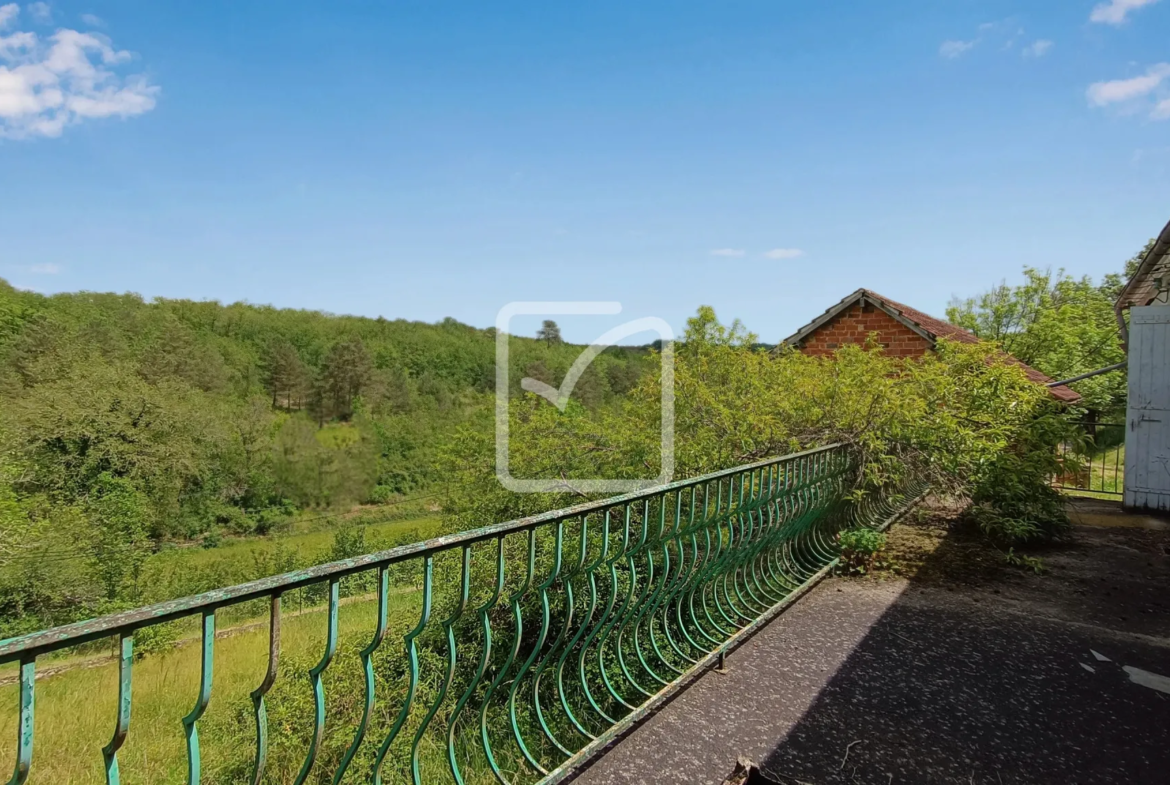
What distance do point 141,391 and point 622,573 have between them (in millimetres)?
37661

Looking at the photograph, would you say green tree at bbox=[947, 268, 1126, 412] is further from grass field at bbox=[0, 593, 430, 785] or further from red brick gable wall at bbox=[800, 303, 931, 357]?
grass field at bbox=[0, 593, 430, 785]

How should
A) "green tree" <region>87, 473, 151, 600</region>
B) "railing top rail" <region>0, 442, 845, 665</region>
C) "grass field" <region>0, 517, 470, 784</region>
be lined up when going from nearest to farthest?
"railing top rail" <region>0, 442, 845, 665</region>, "grass field" <region>0, 517, 470, 784</region>, "green tree" <region>87, 473, 151, 600</region>

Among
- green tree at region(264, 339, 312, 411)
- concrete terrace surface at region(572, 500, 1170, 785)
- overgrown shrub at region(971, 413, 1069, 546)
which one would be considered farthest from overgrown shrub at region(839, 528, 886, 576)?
green tree at region(264, 339, 312, 411)

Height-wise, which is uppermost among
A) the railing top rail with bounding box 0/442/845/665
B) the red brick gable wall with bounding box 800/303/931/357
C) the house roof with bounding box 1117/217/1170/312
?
the house roof with bounding box 1117/217/1170/312

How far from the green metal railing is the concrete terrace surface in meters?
0.19

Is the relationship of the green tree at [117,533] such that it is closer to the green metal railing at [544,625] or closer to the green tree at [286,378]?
the green metal railing at [544,625]

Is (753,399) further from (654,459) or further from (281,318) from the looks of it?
(281,318)

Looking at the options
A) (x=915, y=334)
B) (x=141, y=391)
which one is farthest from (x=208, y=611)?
(x=141, y=391)

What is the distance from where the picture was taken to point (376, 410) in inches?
2547

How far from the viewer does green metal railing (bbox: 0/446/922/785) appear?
3.80 feet

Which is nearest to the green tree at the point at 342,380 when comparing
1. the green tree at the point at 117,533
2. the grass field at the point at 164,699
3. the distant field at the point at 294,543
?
the distant field at the point at 294,543

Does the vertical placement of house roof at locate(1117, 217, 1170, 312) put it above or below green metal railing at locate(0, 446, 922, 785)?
above

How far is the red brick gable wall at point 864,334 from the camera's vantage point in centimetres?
980

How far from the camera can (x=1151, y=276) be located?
7219 millimetres
